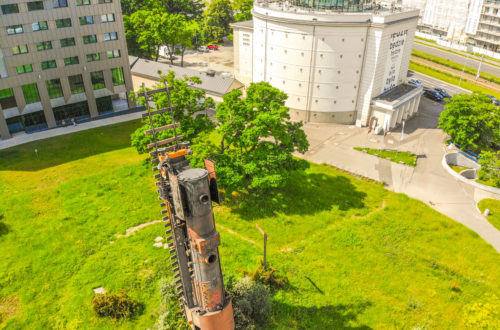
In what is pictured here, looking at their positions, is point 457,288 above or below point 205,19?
below

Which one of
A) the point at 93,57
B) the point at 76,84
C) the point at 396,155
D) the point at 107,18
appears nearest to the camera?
the point at 396,155

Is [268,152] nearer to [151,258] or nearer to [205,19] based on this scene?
[151,258]

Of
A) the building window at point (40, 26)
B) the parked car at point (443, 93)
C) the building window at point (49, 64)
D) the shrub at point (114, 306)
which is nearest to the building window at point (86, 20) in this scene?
the building window at point (40, 26)

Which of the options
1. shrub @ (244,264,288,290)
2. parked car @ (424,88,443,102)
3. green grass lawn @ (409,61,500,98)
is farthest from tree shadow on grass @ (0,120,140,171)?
green grass lawn @ (409,61,500,98)

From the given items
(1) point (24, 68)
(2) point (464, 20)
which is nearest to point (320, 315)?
(1) point (24, 68)

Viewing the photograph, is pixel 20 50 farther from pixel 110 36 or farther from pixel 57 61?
pixel 110 36

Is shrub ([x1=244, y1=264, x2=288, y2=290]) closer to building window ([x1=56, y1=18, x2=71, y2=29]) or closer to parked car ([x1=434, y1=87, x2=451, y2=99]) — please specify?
building window ([x1=56, y1=18, x2=71, y2=29])

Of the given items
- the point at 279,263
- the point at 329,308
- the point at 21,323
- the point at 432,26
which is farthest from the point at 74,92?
the point at 432,26
